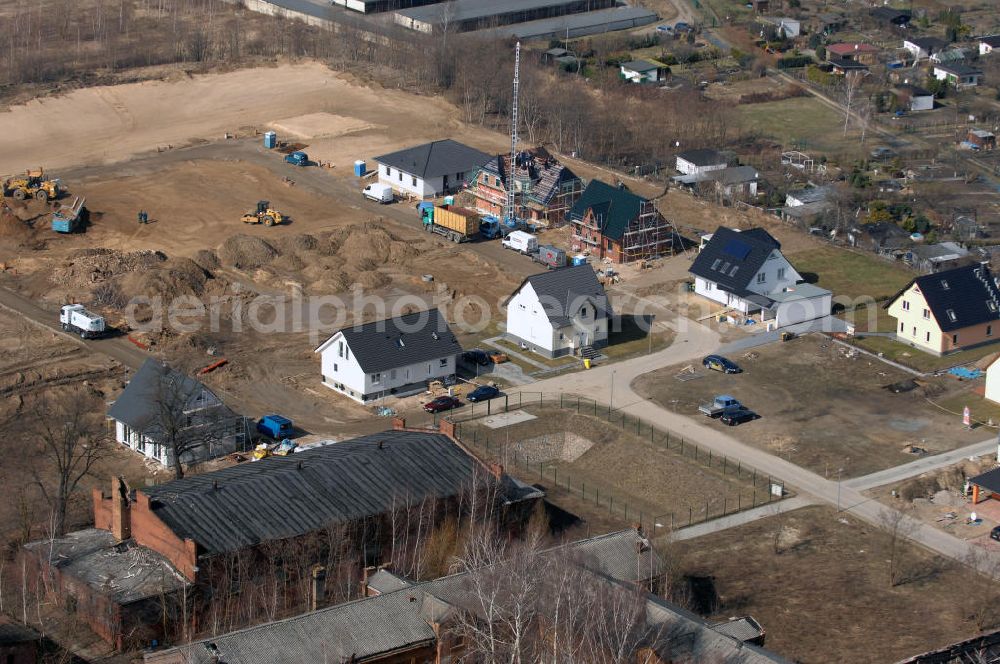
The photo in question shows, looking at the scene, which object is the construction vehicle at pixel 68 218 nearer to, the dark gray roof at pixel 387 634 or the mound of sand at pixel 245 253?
the mound of sand at pixel 245 253

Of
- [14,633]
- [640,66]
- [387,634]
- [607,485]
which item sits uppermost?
[387,634]

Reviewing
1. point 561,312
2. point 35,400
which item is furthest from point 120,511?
point 561,312

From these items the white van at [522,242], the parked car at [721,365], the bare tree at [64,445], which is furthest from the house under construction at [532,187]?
the bare tree at [64,445]

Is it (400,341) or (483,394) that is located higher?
(400,341)

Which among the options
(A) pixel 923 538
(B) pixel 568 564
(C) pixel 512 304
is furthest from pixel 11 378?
(A) pixel 923 538

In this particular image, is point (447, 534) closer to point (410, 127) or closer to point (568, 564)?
point (568, 564)

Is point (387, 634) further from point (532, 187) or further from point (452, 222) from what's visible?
point (532, 187)
